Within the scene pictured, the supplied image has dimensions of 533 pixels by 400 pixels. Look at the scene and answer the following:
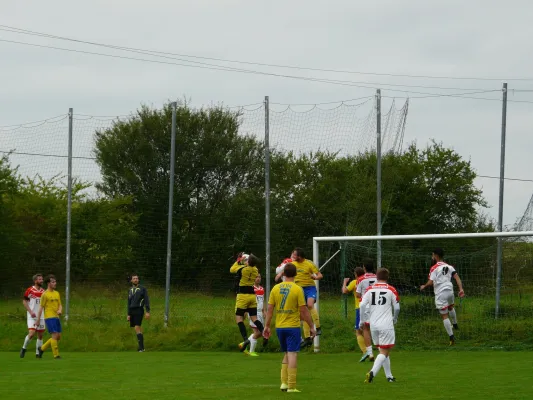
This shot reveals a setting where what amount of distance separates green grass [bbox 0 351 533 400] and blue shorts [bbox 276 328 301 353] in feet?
2.04

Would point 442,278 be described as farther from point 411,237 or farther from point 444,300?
point 411,237

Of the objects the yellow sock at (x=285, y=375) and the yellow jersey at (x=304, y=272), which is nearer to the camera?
the yellow sock at (x=285, y=375)

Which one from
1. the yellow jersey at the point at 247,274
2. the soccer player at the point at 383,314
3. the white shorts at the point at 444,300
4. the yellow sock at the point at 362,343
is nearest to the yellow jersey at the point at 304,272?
the yellow jersey at the point at 247,274

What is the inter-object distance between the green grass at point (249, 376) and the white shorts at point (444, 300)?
99 cm

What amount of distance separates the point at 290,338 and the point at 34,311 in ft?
35.7

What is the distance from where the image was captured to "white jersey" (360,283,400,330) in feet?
47.9

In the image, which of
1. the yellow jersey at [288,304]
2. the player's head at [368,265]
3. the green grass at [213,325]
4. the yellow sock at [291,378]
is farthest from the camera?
the green grass at [213,325]

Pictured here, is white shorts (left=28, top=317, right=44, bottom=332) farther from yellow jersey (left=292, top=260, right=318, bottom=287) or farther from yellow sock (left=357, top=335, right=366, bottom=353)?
yellow sock (left=357, top=335, right=366, bottom=353)

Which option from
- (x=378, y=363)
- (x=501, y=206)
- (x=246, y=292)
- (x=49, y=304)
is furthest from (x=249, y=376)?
(x=501, y=206)

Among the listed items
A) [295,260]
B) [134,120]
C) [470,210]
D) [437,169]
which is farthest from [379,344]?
[437,169]

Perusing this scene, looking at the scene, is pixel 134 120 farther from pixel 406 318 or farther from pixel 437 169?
pixel 437 169

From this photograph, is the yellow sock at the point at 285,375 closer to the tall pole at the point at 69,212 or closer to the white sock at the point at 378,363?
the white sock at the point at 378,363

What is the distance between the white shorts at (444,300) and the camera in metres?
20.9

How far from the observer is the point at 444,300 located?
2092cm
